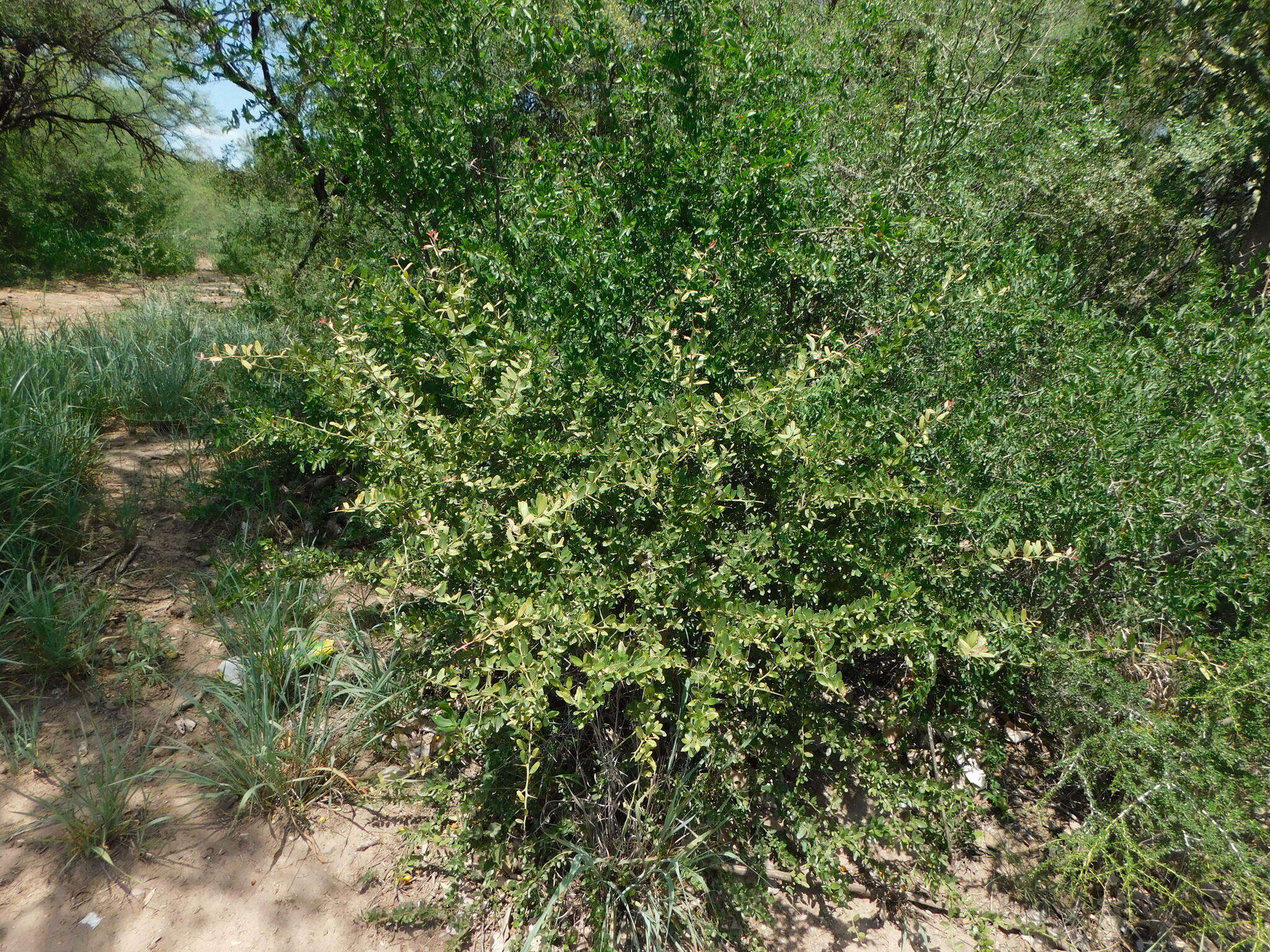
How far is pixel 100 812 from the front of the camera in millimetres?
2254

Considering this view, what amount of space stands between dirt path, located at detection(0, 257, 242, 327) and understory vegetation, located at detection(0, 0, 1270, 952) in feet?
16.0

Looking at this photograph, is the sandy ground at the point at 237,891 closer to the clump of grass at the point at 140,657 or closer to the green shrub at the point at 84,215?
the clump of grass at the point at 140,657

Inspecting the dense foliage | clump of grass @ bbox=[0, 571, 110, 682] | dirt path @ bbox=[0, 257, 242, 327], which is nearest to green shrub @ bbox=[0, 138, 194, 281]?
dirt path @ bbox=[0, 257, 242, 327]

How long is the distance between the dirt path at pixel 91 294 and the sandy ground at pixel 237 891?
5531 millimetres

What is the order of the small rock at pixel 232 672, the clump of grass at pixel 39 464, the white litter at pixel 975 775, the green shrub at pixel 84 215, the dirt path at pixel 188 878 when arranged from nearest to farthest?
the dirt path at pixel 188 878 < the small rock at pixel 232 672 < the white litter at pixel 975 775 < the clump of grass at pixel 39 464 < the green shrub at pixel 84 215

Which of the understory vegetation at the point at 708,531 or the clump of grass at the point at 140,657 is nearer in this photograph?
the understory vegetation at the point at 708,531

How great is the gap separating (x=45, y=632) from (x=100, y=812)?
2.98ft

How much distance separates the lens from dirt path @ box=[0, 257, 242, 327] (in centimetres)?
757

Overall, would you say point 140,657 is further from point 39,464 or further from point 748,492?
point 748,492

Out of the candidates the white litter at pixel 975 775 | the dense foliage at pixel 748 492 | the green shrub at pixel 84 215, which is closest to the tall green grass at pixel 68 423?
the dense foliage at pixel 748 492

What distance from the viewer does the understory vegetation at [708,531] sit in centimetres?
227

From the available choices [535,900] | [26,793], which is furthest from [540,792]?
[26,793]

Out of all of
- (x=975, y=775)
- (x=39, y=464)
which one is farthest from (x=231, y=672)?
(x=975, y=775)

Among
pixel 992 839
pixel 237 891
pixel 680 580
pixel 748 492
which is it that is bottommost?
pixel 237 891
